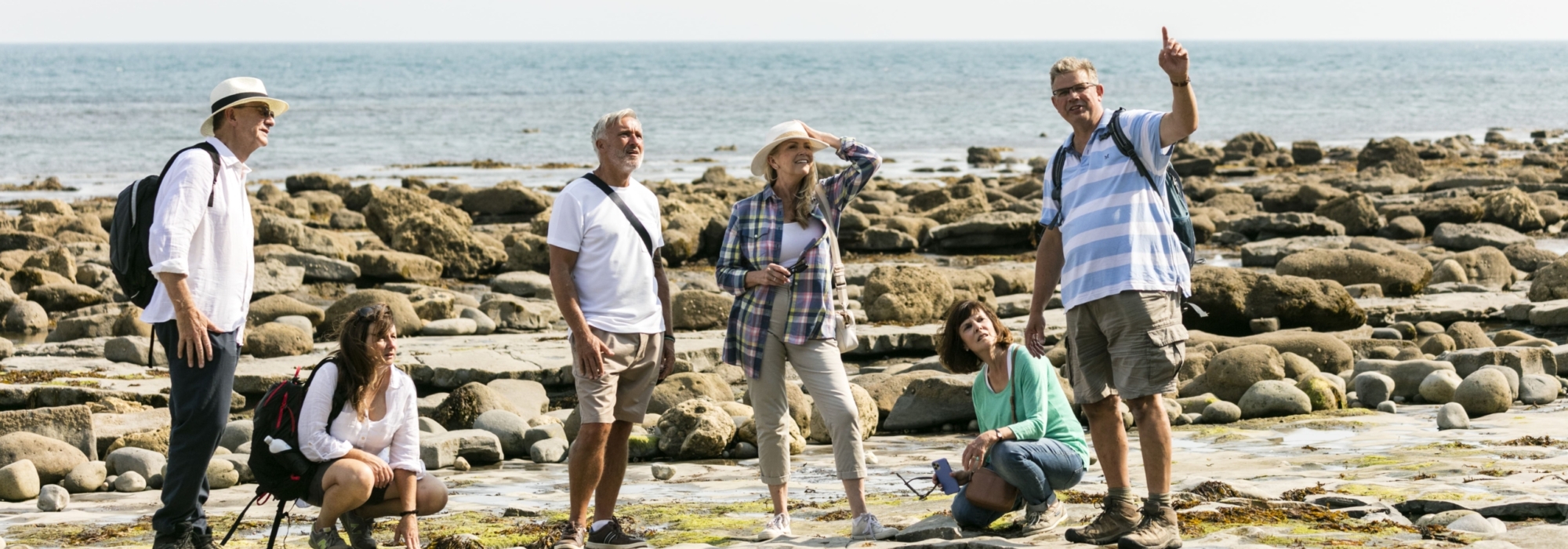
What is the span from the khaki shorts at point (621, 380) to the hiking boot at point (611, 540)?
0.42 m

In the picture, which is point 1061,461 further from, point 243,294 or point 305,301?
point 305,301

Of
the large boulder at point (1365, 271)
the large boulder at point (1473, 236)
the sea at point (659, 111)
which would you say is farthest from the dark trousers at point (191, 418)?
the sea at point (659, 111)

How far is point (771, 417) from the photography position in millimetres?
6137

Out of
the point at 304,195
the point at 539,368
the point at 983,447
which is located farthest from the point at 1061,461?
the point at 304,195

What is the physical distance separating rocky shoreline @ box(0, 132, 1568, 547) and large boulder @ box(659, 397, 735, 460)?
13mm

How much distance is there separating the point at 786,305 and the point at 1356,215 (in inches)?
709

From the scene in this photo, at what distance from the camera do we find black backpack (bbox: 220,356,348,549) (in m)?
5.69

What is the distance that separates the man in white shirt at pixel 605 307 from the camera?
593 centimetres

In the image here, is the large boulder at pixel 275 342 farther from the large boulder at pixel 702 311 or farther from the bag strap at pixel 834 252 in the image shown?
the bag strap at pixel 834 252

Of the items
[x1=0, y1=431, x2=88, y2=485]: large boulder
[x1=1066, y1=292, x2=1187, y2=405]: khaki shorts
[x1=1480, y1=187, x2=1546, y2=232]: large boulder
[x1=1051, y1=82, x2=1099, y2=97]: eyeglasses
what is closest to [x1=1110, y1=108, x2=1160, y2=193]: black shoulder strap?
[x1=1051, y1=82, x2=1099, y2=97]: eyeglasses

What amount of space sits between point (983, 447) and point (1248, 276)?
8.50 meters

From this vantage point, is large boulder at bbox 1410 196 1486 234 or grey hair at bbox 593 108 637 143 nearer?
grey hair at bbox 593 108 637 143

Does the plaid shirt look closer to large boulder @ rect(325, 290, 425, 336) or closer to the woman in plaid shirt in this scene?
the woman in plaid shirt

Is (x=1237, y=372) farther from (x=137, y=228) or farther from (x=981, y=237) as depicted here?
(x=981, y=237)
